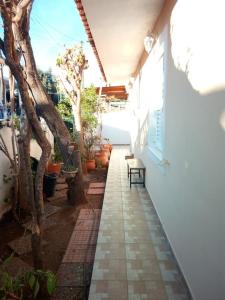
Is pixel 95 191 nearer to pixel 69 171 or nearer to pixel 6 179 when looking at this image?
pixel 69 171

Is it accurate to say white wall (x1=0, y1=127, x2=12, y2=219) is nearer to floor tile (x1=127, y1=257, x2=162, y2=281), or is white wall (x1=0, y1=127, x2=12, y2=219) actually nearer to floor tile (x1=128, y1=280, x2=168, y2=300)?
floor tile (x1=127, y1=257, x2=162, y2=281)

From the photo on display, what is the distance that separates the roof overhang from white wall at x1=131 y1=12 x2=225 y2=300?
1.12 m

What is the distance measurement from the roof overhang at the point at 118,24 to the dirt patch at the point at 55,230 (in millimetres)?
3697

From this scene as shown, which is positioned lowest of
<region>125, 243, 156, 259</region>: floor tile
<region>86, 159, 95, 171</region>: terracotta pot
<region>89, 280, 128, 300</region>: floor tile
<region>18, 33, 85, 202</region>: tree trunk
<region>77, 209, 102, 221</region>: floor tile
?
<region>77, 209, 102, 221</region>: floor tile

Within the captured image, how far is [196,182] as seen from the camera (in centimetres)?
228

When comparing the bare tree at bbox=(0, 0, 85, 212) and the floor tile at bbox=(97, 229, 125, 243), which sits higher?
the bare tree at bbox=(0, 0, 85, 212)

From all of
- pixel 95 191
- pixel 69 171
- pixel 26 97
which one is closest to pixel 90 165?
pixel 95 191

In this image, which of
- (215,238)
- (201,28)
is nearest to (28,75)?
(201,28)

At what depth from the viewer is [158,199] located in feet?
14.4

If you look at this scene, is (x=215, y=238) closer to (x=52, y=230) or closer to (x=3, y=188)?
(x=52, y=230)

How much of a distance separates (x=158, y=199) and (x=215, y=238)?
2.53 metres

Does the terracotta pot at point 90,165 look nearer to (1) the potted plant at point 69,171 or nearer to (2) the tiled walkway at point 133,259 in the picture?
(1) the potted plant at point 69,171

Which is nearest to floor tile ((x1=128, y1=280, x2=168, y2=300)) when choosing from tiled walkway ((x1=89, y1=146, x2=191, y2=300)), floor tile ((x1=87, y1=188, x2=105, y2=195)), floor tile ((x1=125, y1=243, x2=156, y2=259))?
tiled walkway ((x1=89, y1=146, x2=191, y2=300))

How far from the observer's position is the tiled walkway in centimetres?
260
